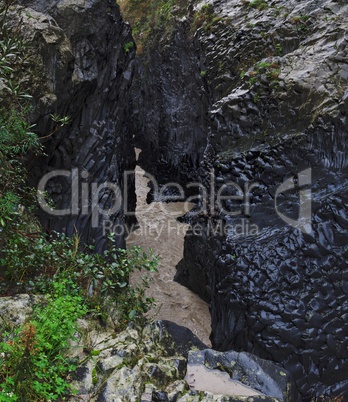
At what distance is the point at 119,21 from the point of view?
985cm

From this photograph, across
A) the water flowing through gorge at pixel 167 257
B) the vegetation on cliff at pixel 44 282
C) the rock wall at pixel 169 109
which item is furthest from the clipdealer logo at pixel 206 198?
the rock wall at pixel 169 109

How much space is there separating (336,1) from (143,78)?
34.6 feet

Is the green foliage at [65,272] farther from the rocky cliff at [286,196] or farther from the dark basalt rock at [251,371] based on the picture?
the rocky cliff at [286,196]

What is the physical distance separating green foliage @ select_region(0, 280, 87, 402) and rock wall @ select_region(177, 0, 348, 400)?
360cm

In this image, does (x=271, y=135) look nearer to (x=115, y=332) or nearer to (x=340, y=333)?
(x=340, y=333)

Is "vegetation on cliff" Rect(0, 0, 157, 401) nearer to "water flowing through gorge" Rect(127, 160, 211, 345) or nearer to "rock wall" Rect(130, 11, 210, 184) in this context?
"water flowing through gorge" Rect(127, 160, 211, 345)

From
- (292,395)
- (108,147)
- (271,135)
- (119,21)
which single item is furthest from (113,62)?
(292,395)

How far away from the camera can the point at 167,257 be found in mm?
11312

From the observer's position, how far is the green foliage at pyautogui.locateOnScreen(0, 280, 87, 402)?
8.73ft

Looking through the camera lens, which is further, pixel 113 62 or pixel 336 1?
pixel 113 62

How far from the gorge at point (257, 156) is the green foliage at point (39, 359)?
3607 millimetres

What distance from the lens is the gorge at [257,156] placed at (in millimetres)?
5770

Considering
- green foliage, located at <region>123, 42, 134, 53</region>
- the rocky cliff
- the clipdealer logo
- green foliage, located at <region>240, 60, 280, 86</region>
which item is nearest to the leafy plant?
the rocky cliff

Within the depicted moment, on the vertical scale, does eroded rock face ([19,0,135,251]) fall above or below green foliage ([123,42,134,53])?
below
